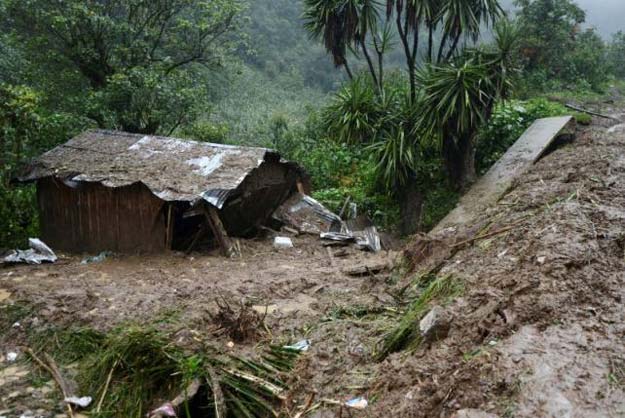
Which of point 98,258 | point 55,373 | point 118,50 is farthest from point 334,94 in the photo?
point 55,373

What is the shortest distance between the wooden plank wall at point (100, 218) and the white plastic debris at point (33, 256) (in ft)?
2.63

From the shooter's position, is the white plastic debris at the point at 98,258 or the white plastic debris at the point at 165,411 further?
the white plastic debris at the point at 98,258

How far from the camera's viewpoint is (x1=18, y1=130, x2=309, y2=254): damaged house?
28.1ft

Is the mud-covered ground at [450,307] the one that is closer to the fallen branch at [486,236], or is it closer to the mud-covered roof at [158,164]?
the fallen branch at [486,236]

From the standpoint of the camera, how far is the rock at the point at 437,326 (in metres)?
3.89

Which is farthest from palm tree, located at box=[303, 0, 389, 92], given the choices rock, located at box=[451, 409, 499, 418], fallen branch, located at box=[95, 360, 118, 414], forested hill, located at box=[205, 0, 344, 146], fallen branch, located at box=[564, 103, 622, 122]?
rock, located at box=[451, 409, 499, 418]

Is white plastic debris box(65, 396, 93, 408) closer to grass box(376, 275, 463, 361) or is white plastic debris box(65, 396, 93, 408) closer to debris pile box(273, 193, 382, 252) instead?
grass box(376, 275, 463, 361)

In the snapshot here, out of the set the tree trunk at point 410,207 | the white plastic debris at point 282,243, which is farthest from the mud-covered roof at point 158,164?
the tree trunk at point 410,207

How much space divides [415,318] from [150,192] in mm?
5401

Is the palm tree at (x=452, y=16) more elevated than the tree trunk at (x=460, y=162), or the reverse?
the palm tree at (x=452, y=16)

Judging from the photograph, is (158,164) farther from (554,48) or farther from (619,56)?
(619,56)

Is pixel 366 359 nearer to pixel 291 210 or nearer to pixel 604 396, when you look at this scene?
pixel 604 396

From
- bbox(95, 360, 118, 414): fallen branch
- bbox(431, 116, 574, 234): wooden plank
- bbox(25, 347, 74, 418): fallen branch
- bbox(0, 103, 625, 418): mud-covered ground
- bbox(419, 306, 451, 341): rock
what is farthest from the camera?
bbox(431, 116, 574, 234): wooden plank

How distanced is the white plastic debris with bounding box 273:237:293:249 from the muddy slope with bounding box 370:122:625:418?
4099 mm
